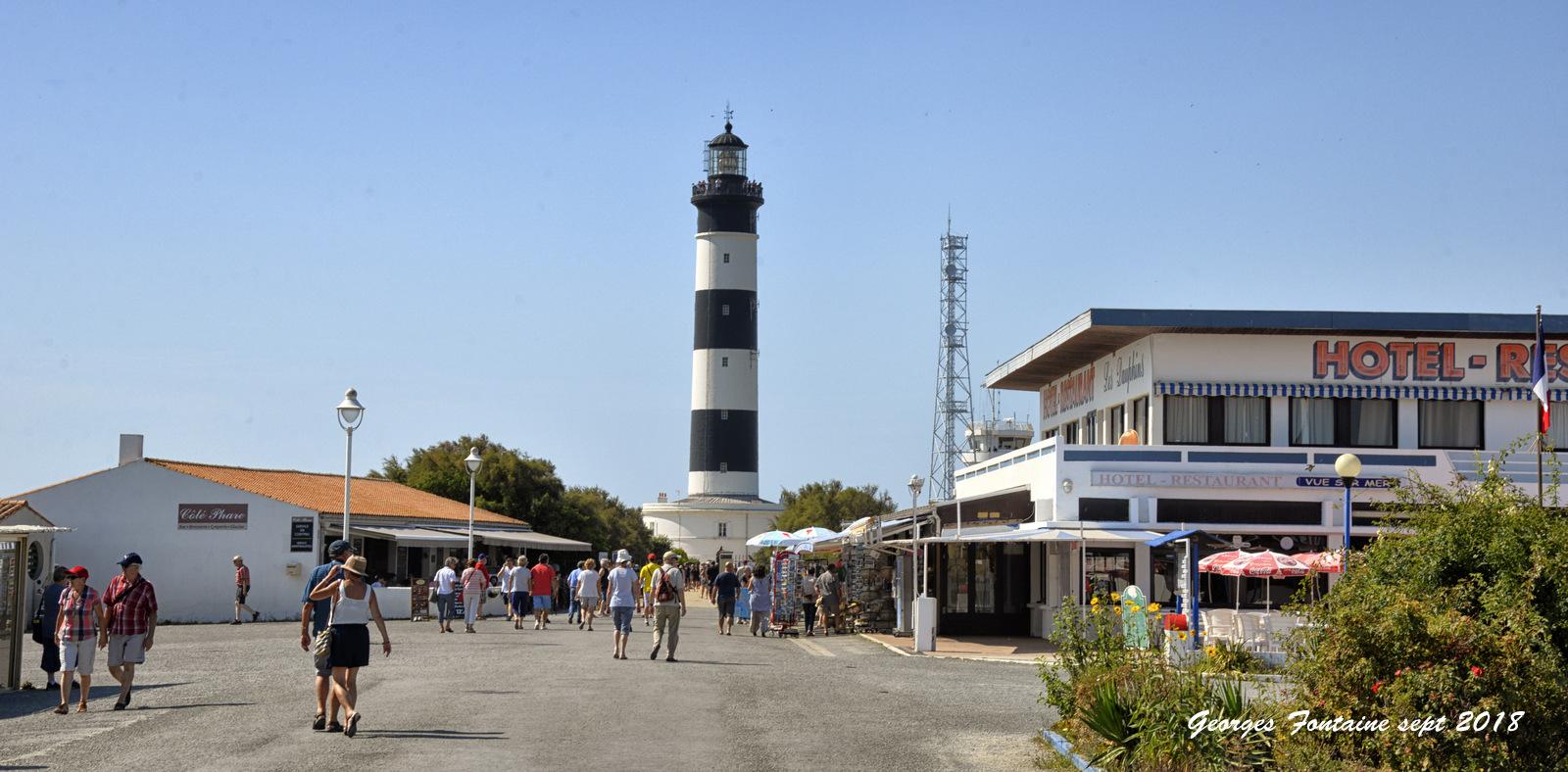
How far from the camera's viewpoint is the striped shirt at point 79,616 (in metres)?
15.4

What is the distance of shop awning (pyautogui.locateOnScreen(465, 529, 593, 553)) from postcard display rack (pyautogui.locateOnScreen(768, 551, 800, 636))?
11493 mm

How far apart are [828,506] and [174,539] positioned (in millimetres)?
59812

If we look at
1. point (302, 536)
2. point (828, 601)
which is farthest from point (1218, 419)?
point (302, 536)

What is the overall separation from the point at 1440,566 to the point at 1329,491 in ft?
66.5

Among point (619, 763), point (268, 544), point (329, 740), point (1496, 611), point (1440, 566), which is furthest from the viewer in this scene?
point (268, 544)

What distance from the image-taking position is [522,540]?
47906 millimetres

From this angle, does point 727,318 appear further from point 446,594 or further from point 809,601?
point 446,594

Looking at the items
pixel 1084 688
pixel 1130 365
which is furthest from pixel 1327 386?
pixel 1084 688

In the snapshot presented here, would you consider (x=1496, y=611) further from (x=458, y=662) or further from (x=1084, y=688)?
(x=458, y=662)

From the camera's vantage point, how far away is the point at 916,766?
39.5 ft

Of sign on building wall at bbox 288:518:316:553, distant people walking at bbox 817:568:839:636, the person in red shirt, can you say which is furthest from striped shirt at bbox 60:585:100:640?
sign on building wall at bbox 288:518:316:553

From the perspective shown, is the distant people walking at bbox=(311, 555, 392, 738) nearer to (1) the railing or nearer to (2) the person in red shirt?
(2) the person in red shirt

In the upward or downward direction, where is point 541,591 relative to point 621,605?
downward

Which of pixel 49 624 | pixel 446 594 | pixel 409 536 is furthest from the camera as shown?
pixel 409 536
